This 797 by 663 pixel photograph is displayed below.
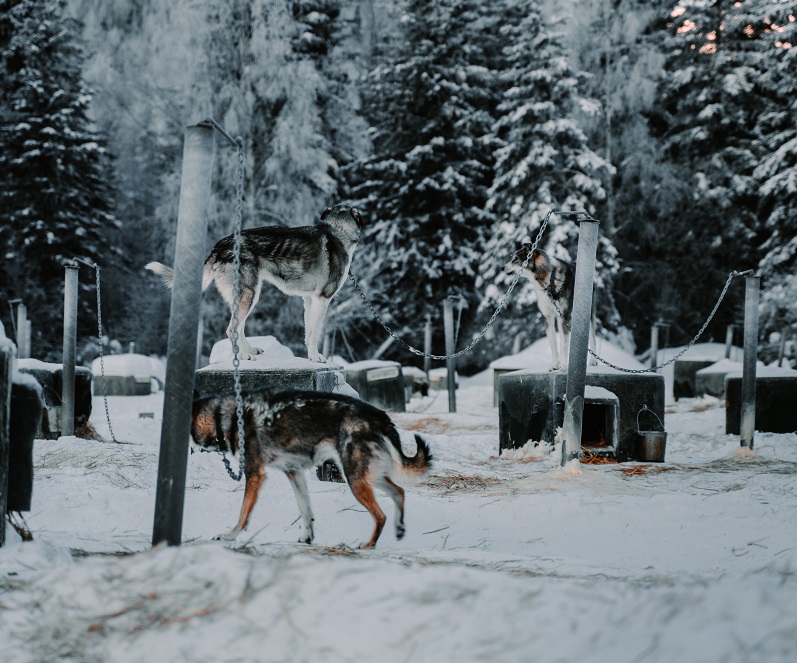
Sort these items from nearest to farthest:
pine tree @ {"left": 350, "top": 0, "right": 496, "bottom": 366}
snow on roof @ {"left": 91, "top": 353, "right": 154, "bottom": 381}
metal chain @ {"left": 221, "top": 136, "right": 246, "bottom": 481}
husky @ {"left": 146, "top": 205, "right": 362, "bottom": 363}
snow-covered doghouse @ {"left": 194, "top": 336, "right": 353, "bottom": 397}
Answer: metal chain @ {"left": 221, "top": 136, "right": 246, "bottom": 481} < snow-covered doghouse @ {"left": 194, "top": 336, "right": 353, "bottom": 397} < husky @ {"left": 146, "top": 205, "right": 362, "bottom": 363} < snow on roof @ {"left": 91, "top": 353, "right": 154, "bottom": 381} < pine tree @ {"left": 350, "top": 0, "right": 496, "bottom": 366}

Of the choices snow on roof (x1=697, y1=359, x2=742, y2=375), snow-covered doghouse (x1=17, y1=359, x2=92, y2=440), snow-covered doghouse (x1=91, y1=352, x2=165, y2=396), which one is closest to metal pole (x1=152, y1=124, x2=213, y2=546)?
snow-covered doghouse (x1=17, y1=359, x2=92, y2=440)

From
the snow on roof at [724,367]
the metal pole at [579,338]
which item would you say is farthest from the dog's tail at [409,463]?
the snow on roof at [724,367]

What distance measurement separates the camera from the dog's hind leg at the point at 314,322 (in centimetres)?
798

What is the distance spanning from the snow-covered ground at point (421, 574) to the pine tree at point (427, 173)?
21750mm

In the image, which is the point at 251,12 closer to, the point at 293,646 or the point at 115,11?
the point at 115,11

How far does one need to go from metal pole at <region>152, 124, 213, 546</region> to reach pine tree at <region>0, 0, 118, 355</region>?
25.7 m

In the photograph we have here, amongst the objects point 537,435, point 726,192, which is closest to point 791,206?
point 726,192

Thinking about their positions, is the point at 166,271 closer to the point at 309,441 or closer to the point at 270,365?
the point at 270,365

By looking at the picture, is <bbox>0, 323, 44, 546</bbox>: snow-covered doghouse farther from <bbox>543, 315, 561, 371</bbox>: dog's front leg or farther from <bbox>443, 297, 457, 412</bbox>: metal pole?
<bbox>443, 297, 457, 412</bbox>: metal pole

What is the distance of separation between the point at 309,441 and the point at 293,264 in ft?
11.5

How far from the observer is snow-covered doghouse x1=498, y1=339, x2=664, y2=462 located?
28.8 ft

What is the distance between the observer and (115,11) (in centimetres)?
2820

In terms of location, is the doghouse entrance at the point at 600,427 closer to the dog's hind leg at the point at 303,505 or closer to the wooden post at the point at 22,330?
the dog's hind leg at the point at 303,505

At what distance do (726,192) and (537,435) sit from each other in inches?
872
